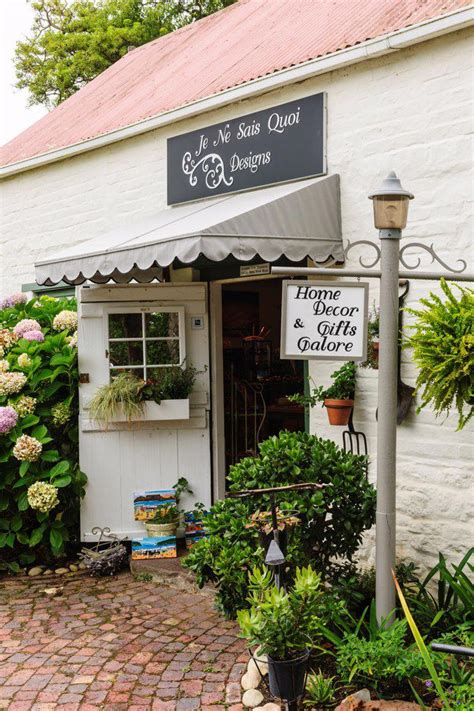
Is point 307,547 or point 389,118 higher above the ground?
point 389,118

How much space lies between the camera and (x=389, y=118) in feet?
17.4

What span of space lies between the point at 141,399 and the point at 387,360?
3.07 metres

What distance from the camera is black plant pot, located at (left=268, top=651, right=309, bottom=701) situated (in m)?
3.52

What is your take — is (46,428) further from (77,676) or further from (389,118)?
(389,118)

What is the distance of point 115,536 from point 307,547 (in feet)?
8.47

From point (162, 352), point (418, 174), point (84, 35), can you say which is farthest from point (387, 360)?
point (84, 35)

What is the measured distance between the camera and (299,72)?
5770 mm

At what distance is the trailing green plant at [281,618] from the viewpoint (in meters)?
3.51

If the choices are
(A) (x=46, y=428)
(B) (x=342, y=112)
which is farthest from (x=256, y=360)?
(B) (x=342, y=112)

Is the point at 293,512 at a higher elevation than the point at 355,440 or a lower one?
lower

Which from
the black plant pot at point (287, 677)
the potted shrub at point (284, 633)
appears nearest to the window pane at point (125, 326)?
the potted shrub at point (284, 633)

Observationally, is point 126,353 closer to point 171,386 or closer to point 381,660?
point 171,386

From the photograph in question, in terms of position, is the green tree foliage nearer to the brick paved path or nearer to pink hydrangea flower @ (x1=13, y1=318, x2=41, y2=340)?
pink hydrangea flower @ (x1=13, y1=318, x2=41, y2=340)

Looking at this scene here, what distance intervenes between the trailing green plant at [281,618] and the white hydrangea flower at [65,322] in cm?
386
